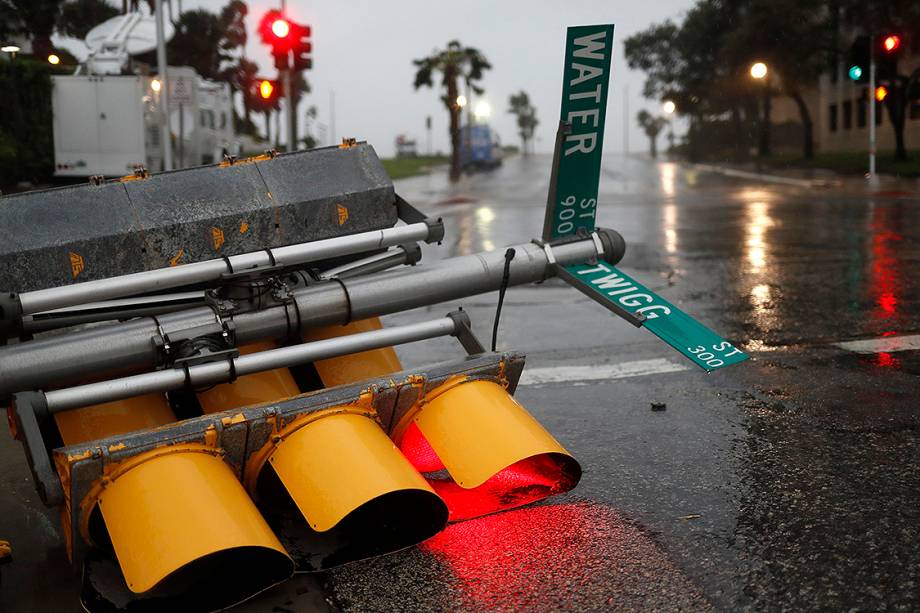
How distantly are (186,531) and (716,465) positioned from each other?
262 centimetres

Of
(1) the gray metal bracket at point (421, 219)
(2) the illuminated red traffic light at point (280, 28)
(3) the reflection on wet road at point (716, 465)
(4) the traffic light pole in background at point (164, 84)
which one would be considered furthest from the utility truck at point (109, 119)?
(1) the gray metal bracket at point (421, 219)

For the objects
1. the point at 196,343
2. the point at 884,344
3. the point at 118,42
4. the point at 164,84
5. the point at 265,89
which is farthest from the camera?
the point at 118,42

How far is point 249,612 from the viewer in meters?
3.38

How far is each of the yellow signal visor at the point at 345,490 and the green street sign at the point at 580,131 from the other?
Answer: 63.2 inches

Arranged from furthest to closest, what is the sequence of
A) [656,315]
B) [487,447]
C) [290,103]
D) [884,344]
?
1. [290,103]
2. [884,344]
3. [656,315]
4. [487,447]

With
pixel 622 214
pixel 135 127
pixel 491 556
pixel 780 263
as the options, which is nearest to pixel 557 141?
pixel 491 556

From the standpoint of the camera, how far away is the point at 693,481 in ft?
14.8

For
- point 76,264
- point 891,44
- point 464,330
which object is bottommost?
point 464,330

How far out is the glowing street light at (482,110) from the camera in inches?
2793

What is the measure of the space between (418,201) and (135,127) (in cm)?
910

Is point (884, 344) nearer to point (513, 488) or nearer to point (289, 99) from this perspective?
point (513, 488)

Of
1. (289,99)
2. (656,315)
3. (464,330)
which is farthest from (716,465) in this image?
(289,99)

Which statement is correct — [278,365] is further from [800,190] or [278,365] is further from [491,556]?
[800,190]

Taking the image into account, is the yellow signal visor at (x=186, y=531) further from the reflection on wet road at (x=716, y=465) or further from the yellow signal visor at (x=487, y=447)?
the yellow signal visor at (x=487, y=447)
